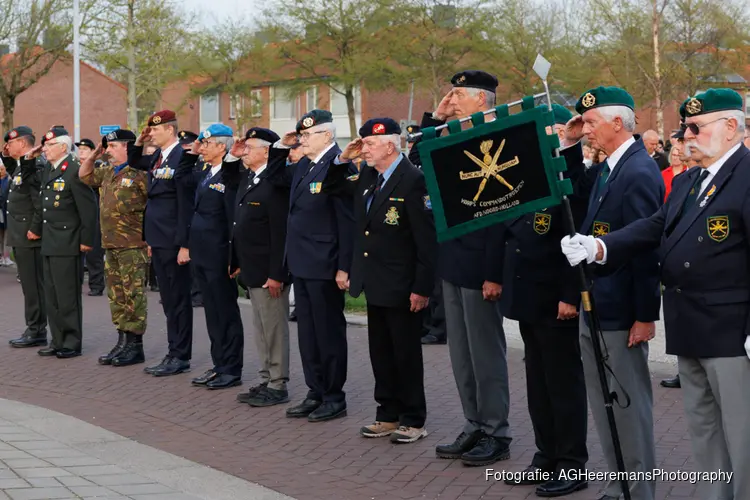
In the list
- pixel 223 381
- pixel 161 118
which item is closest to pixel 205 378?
pixel 223 381

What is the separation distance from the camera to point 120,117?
6581 centimetres

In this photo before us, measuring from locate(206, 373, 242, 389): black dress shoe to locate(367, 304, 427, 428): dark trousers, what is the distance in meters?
2.09

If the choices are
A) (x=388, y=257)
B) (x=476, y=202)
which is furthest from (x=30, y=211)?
(x=476, y=202)

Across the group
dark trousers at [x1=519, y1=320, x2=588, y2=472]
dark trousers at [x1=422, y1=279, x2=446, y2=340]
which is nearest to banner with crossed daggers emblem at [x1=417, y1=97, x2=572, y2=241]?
dark trousers at [x1=519, y1=320, x2=588, y2=472]

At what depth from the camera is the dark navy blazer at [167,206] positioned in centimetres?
954

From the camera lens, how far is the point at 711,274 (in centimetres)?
470

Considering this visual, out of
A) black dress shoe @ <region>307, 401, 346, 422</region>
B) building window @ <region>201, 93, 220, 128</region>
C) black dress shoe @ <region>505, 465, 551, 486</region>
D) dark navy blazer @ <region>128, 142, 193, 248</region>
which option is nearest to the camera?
black dress shoe @ <region>505, 465, 551, 486</region>

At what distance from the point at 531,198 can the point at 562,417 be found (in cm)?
139

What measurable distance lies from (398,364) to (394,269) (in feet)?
2.13

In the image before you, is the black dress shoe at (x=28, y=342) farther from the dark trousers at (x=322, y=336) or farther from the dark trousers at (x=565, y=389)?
the dark trousers at (x=565, y=389)

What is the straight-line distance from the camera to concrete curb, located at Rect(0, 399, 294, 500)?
234 inches

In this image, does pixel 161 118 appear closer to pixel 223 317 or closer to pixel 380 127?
pixel 223 317

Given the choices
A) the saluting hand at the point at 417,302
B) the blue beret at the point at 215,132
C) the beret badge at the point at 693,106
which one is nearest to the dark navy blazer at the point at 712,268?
the beret badge at the point at 693,106

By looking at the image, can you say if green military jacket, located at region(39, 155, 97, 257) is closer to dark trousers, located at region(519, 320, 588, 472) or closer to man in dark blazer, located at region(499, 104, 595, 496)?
man in dark blazer, located at region(499, 104, 595, 496)
